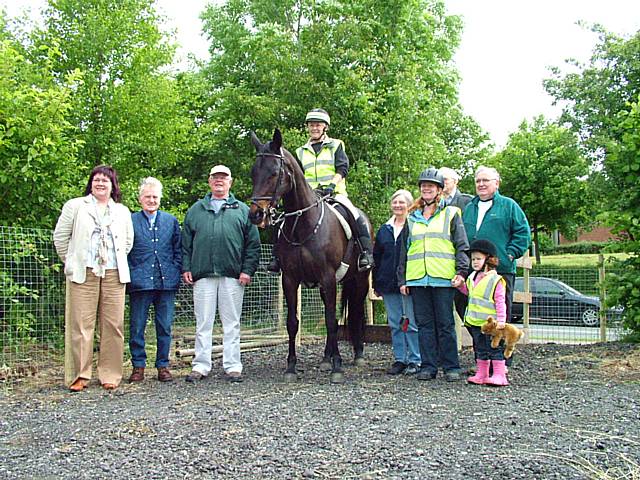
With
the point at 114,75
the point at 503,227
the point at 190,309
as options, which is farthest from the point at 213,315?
the point at 114,75

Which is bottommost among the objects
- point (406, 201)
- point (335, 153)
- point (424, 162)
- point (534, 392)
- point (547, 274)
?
point (534, 392)

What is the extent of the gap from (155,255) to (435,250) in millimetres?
2933

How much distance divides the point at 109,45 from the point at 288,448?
25.6 feet

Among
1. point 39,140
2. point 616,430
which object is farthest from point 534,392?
point 39,140

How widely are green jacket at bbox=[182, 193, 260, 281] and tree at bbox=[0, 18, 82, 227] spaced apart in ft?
5.69

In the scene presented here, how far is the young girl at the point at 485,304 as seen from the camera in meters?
6.36

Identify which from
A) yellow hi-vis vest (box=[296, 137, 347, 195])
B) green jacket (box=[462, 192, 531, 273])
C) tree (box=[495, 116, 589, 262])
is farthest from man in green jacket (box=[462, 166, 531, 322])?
tree (box=[495, 116, 589, 262])

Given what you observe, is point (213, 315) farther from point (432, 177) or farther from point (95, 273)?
point (432, 177)

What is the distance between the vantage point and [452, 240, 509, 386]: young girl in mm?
6355

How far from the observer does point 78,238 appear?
645 centimetres

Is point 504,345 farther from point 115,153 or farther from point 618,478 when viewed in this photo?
point 115,153

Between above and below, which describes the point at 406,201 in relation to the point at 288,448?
above

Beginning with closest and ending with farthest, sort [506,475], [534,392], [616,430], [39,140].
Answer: [506,475]
[616,430]
[534,392]
[39,140]

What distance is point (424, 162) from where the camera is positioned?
13922 millimetres
